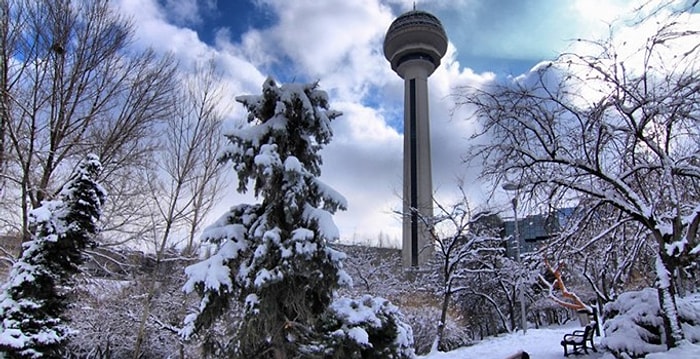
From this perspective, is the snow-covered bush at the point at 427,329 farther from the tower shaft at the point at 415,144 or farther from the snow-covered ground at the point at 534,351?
the tower shaft at the point at 415,144

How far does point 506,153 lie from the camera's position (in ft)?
24.4

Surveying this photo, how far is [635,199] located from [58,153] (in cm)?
1033

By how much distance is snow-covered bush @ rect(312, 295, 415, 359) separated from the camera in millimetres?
5758

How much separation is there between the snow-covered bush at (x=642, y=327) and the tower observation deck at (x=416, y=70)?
139 feet

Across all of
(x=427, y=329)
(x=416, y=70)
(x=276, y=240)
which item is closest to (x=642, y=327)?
(x=276, y=240)

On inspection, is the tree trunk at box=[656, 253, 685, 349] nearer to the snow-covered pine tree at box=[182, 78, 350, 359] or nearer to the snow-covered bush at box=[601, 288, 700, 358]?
the snow-covered bush at box=[601, 288, 700, 358]

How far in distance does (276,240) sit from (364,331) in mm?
1710

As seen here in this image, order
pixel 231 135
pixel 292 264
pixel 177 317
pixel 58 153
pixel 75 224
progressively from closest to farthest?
pixel 292 264
pixel 231 135
pixel 75 224
pixel 58 153
pixel 177 317

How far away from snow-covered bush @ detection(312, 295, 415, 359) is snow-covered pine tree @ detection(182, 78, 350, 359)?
0.72 feet

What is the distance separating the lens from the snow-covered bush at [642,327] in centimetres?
681

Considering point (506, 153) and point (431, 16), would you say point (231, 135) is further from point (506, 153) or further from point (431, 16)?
point (431, 16)

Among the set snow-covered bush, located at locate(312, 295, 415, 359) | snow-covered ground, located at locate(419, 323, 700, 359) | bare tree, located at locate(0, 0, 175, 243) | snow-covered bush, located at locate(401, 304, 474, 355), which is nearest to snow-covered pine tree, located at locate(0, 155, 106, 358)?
bare tree, located at locate(0, 0, 175, 243)

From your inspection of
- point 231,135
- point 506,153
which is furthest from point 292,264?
point 506,153

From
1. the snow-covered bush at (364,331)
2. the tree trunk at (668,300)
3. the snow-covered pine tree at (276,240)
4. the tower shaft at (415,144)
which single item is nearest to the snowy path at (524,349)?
the tree trunk at (668,300)
